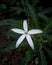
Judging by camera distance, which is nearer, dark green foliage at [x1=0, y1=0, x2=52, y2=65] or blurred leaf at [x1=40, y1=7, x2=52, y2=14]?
dark green foliage at [x1=0, y1=0, x2=52, y2=65]

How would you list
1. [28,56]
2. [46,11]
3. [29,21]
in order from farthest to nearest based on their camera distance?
[46,11] < [29,21] < [28,56]

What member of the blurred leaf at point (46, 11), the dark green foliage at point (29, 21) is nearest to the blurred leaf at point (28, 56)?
the dark green foliage at point (29, 21)

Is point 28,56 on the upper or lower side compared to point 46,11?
lower

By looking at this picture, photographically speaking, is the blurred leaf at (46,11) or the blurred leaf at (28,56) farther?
the blurred leaf at (46,11)

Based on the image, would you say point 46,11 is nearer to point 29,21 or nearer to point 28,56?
point 29,21

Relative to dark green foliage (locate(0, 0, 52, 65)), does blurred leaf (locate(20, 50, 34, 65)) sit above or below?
below

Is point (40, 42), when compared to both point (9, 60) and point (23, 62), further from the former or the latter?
point (9, 60)

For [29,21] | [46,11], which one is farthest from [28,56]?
[46,11]

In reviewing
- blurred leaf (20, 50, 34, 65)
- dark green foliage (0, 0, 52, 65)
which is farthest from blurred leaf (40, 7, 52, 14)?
blurred leaf (20, 50, 34, 65)

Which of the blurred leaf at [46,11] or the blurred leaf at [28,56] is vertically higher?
the blurred leaf at [46,11]

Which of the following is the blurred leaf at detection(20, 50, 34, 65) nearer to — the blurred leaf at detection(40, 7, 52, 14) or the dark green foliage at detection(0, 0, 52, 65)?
the dark green foliage at detection(0, 0, 52, 65)

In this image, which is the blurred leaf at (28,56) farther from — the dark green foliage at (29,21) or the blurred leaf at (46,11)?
the blurred leaf at (46,11)
